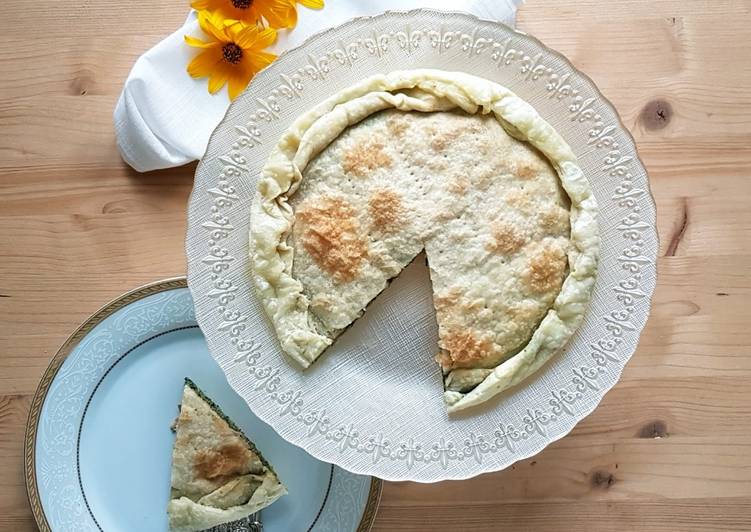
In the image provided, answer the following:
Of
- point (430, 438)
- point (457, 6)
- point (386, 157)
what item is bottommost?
point (430, 438)

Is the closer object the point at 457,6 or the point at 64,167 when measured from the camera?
the point at 457,6

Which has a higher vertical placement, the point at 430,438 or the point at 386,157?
the point at 386,157

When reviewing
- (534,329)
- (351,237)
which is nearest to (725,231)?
(534,329)

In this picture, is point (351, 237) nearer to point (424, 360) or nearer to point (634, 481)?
point (424, 360)

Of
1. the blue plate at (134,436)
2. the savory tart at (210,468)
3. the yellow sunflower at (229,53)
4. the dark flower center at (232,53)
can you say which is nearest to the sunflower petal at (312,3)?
the yellow sunflower at (229,53)

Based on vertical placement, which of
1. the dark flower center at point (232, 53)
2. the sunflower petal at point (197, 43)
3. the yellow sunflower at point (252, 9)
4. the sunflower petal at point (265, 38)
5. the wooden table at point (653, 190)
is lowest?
the wooden table at point (653, 190)

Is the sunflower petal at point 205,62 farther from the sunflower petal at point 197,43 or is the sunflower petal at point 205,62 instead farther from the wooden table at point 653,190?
the wooden table at point 653,190

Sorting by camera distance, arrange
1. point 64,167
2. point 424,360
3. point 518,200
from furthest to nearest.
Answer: point 64,167, point 424,360, point 518,200
